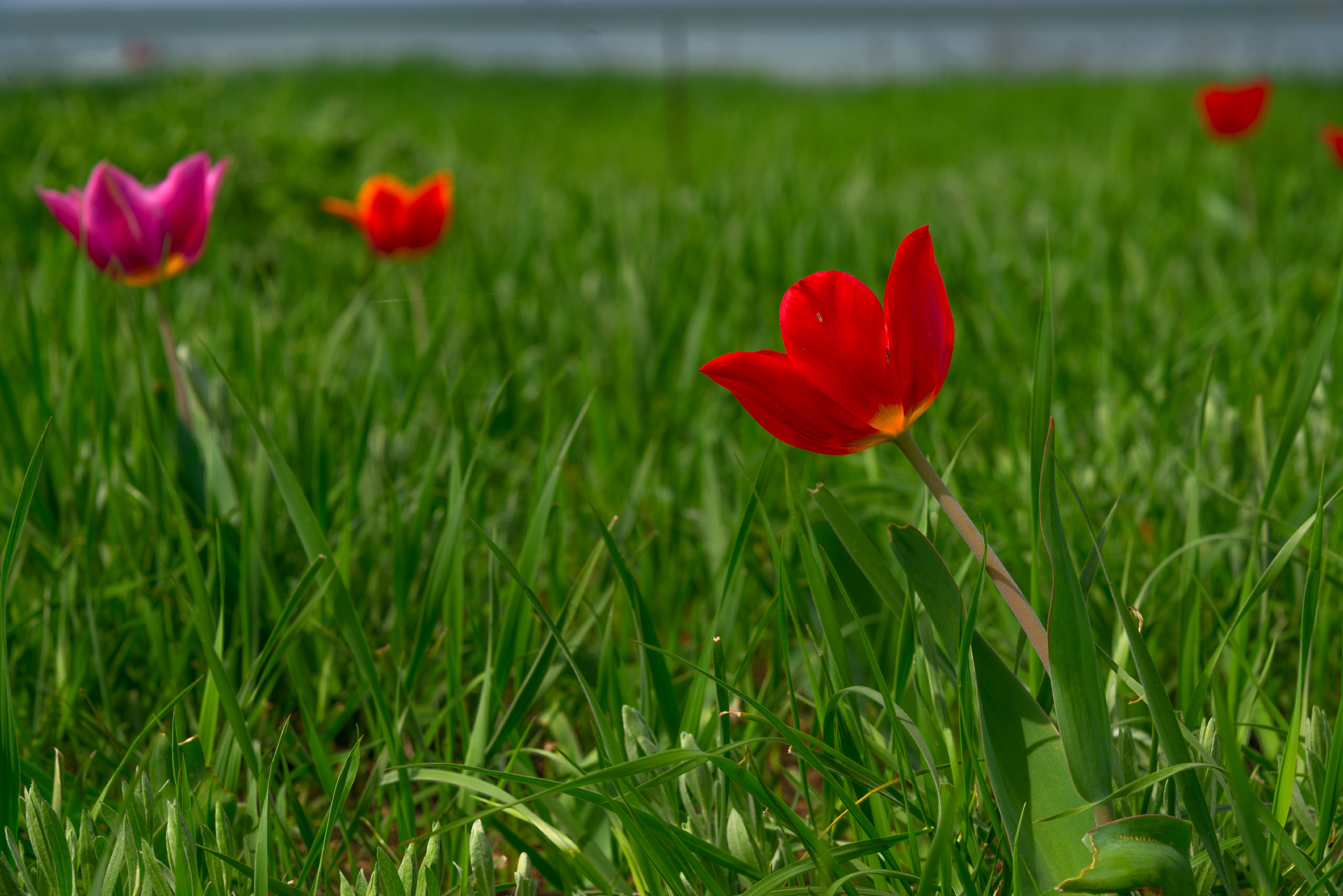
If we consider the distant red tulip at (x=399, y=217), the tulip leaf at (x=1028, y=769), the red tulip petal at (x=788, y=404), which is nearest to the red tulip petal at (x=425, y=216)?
the distant red tulip at (x=399, y=217)

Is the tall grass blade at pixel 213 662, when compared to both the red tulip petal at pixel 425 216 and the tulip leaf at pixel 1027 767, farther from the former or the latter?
the red tulip petal at pixel 425 216

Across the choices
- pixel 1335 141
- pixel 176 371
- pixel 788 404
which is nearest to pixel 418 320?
pixel 176 371

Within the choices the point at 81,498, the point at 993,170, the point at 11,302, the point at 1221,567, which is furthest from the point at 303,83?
the point at 1221,567

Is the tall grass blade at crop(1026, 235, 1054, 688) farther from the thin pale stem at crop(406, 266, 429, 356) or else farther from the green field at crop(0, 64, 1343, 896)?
the thin pale stem at crop(406, 266, 429, 356)

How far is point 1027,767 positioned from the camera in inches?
21.2

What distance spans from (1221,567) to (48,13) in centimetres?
405

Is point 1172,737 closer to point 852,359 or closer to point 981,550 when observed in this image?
point 981,550

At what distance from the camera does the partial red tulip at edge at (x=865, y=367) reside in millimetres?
539

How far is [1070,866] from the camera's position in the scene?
1.72 ft

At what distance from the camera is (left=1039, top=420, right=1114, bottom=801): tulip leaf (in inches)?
19.7

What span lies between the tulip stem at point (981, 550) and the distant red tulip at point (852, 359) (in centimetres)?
3

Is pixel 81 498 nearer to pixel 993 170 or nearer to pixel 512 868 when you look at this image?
pixel 512 868

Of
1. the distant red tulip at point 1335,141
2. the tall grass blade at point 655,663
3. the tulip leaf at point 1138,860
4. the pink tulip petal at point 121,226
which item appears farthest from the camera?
the distant red tulip at point 1335,141

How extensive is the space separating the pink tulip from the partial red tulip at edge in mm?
861
